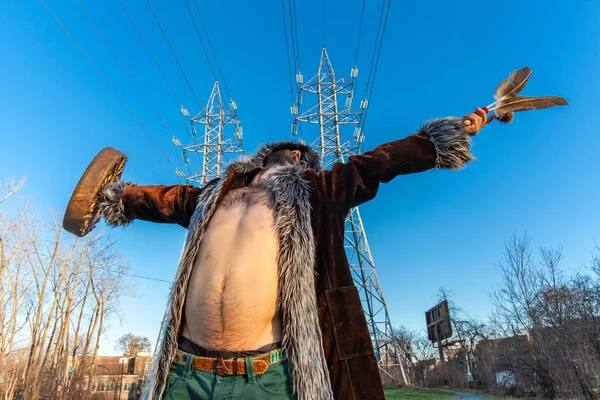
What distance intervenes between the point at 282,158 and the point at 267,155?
0.11 meters

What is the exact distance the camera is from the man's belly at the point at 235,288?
1.58 meters

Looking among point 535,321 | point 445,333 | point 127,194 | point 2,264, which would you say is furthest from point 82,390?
point 127,194

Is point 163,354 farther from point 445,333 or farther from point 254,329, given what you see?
point 445,333

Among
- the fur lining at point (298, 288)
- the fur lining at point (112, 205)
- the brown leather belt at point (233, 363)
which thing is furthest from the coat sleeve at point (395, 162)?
the fur lining at point (112, 205)

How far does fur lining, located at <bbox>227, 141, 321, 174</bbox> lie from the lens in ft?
7.25

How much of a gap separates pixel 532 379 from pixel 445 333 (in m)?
11.6

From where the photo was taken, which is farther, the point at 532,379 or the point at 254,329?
the point at 532,379

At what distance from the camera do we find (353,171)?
1904 millimetres

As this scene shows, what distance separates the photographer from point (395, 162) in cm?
187

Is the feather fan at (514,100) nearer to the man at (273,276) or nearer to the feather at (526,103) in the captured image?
the feather at (526,103)

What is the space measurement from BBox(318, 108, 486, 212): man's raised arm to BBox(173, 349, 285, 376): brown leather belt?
2.56ft

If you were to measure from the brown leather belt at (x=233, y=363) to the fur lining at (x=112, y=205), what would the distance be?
1.01 m

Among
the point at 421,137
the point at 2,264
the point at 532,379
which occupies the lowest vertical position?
the point at 532,379

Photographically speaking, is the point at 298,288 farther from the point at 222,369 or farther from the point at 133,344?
the point at 133,344
